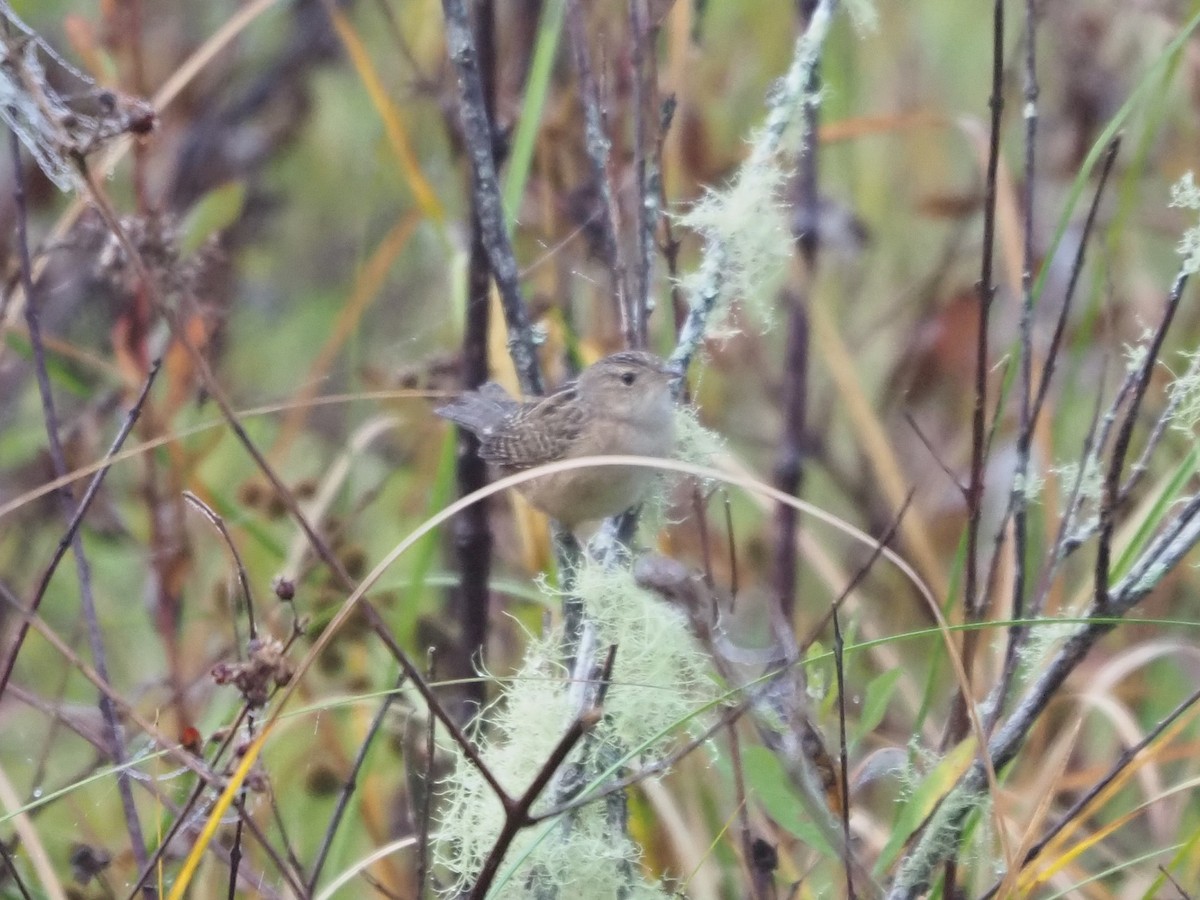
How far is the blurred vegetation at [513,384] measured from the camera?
7.93 ft

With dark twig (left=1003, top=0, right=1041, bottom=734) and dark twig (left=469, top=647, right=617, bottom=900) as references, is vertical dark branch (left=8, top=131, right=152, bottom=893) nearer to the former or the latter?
dark twig (left=469, top=647, right=617, bottom=900)

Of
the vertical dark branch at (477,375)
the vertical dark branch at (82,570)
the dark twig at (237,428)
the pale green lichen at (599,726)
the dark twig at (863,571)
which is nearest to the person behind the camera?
the dark twig at (237,428)

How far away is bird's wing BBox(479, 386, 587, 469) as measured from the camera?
104 inches

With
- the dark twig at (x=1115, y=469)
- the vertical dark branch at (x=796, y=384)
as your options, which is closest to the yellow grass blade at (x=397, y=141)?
the vertical dark branch at (x=796, y=384)

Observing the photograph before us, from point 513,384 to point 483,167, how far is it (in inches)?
44.3

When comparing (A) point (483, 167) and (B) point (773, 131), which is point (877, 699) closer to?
(B) point (773, 131)

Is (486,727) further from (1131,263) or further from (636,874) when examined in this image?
(1131,263)

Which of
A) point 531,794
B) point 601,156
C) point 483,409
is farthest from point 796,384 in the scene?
point 531,794

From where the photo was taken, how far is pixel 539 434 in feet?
Answer: 8.68

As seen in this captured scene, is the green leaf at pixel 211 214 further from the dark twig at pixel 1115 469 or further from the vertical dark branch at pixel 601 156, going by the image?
the dark twig at pixel 1115 469

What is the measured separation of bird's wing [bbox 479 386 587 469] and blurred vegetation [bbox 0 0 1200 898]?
164 mm

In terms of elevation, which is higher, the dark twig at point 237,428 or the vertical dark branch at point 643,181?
the vertical dark branch at point 643,181

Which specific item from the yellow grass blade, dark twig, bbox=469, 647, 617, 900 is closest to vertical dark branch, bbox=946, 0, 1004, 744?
dark twig, bbox=469, 647, 617, 900

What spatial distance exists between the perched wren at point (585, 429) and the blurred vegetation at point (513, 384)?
130mm
